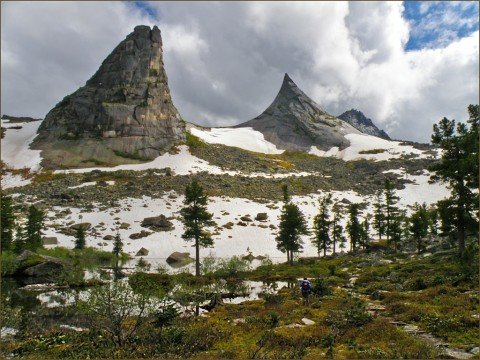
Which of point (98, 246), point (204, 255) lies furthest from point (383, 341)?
point (98, 246)

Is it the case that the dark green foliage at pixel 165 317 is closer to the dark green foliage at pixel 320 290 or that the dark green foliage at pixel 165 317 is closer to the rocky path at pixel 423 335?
the rocky path at pixel 423 335

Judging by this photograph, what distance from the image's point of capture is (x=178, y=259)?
5856 centimetres

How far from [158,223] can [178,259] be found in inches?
662

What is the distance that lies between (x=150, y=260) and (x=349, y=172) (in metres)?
105

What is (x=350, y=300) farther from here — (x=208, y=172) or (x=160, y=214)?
(x=208, y=172)

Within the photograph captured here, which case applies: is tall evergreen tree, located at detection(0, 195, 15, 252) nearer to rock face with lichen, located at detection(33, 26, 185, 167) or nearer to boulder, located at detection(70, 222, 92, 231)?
boulder, located at detection(70, 222, 92, 231)

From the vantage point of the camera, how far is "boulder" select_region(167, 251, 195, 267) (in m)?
57.5

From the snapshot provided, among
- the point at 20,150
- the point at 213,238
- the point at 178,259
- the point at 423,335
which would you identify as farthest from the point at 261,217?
the point at 20,150

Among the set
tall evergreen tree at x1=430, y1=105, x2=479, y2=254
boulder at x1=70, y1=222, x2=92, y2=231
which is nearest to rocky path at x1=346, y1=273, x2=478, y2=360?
tall evergreen tree at x1=430, y1=105, x2=479, y2=254

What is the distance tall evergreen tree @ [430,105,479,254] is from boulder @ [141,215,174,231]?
52.5 m

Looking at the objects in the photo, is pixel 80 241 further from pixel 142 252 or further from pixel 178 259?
pixel 178 259

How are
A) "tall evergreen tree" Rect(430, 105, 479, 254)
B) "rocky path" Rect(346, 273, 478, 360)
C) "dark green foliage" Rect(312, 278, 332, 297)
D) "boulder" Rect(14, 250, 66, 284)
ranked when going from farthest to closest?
1. "boulder" Rect(14, 250, 66, 284)
2. "tall evergreen tree" Rect(430, 105, 479, 254)
3. "dark green foliage" Rect(312, 278, 332, 297)
4. "rocky path" Rect(346, 273, 478, 360)

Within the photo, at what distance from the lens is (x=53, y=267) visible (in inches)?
1831

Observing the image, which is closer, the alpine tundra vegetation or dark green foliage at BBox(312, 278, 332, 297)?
the alpine tundra vegetation
